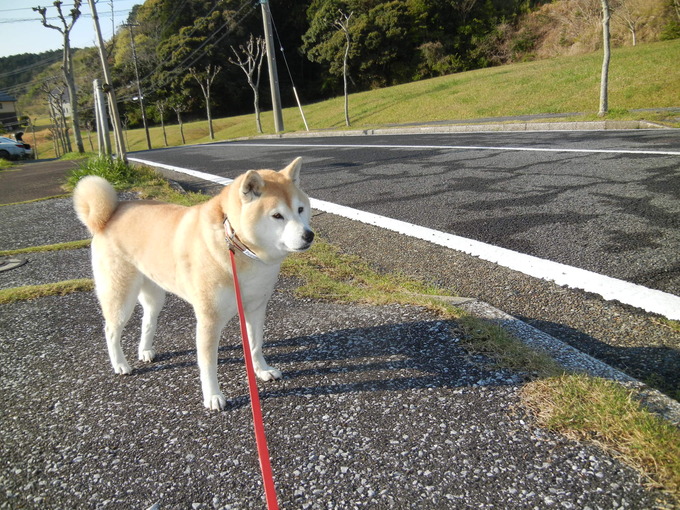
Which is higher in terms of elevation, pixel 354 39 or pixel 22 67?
pixel 22 67

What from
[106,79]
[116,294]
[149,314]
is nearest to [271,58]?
[106,79]

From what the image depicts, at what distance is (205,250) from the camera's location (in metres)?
2.38

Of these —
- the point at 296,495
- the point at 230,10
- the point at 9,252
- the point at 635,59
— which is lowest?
the point at 296,495

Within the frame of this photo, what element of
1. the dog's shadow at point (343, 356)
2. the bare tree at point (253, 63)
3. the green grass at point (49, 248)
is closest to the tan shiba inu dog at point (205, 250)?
the dog's shadow at point (343, 356)

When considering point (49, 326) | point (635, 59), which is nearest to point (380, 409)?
point (49, 326)

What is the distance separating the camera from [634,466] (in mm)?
1689

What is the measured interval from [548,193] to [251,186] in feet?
14.8

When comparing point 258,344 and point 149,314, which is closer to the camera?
point 258,344

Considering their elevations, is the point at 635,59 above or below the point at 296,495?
above

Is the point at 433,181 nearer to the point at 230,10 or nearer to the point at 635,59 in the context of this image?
the point at 635,59

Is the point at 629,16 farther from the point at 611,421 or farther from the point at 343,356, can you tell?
the point at 611,421

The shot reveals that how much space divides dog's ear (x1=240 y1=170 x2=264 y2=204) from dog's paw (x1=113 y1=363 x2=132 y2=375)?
4.23ft

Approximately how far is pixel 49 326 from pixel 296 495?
101 inches

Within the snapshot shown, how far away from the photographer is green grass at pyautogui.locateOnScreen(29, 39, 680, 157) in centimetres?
1555
